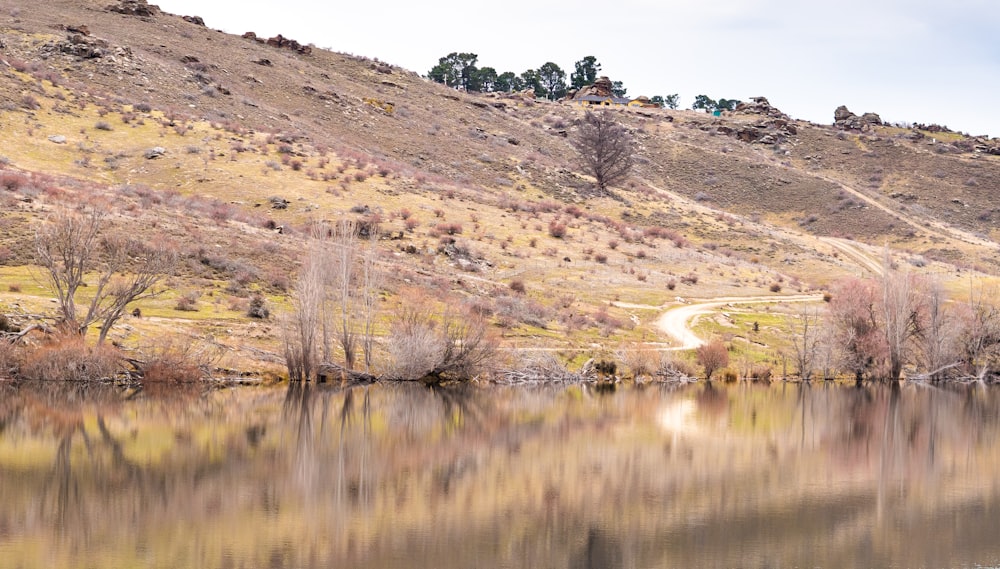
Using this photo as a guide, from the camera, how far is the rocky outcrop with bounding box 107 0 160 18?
378ft

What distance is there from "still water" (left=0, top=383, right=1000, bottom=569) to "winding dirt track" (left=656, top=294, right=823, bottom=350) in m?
17.1

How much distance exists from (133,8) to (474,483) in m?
109

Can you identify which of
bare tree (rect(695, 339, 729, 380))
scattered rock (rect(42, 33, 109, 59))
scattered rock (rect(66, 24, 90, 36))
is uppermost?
scattered rock (rect(66, 24, 90, 36))

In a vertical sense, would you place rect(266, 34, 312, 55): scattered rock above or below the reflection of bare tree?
above

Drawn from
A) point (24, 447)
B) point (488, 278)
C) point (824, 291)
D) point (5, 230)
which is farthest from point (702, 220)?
point (24, 447)

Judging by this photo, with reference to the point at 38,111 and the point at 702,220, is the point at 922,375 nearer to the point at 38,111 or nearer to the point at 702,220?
the point at 702,220

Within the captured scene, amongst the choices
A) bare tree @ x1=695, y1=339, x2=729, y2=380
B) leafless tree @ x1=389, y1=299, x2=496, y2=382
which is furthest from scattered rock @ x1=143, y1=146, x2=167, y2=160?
bare tree @ x1=695, y1=339, x2=729, y2=380

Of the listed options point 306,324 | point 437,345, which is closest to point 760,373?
point 437,345

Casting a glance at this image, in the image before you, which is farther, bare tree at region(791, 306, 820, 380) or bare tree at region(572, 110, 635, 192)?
bare tree at region(572, 110, 635, 192)

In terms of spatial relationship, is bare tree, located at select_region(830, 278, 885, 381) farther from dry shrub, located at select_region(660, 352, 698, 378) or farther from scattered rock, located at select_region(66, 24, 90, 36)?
scattered rock, located at select_region(66, 24, 90, 36)

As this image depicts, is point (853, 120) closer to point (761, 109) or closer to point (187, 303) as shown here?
point (761, 109)

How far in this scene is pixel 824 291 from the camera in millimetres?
79688

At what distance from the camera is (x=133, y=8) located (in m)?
116

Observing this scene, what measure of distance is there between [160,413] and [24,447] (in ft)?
23.0
